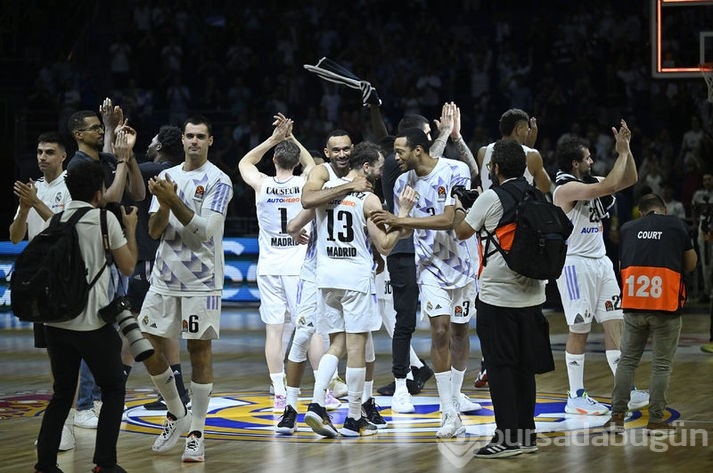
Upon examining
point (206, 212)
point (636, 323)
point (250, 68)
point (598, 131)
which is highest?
point (250, 68)

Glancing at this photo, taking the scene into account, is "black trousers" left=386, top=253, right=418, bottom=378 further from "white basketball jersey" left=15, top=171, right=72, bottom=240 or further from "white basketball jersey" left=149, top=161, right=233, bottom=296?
"white basketball jersey" left=15, top=171, right=72, bottom=240

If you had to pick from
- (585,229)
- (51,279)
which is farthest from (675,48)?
(51,279)

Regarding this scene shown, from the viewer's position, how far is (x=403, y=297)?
37.6ft

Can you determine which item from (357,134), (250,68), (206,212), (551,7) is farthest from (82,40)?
(206,212)

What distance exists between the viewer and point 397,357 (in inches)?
428

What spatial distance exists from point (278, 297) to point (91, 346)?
138 inches

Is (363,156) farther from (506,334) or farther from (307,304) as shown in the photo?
(506,334)

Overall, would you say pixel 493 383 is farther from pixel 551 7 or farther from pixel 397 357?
pixel 551 7

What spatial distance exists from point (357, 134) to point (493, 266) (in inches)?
585

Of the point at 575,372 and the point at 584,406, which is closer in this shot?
the point at 584,406

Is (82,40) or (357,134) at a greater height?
(82,40)

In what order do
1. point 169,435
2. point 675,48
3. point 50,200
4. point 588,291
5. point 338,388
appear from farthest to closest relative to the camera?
point 675,48 < point 338,388 < point 588,291 < point 50,200 < point 169,435

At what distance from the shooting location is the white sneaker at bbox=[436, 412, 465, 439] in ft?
29.6

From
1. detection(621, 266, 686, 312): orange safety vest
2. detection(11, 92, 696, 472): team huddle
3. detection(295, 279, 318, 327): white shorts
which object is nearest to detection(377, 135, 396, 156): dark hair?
detection(11, 92, 696, 472): team huddle
